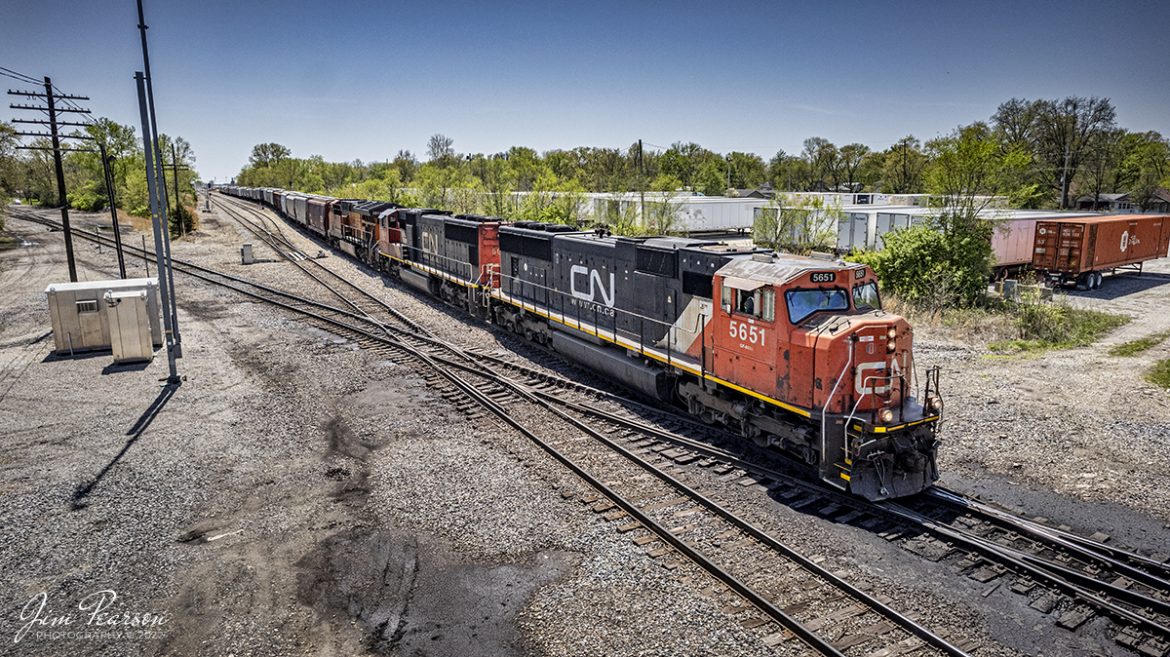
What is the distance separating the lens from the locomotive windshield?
10117 mm

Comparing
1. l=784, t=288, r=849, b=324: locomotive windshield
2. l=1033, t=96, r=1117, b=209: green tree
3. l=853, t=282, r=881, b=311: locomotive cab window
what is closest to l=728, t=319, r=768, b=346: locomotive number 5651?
l=784, t=288, r=849, b=324: locomotive windshield

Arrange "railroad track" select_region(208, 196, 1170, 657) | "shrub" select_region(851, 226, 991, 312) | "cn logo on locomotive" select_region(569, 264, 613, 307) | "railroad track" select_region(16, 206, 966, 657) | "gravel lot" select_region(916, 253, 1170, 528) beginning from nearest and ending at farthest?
"railroad track" select_region(16, 206, 966, 657), "railroad track" select_region(208, 196, 1170, 657), "gravel lot" select_region(916, 253, 1170, 528), "cn logo on locomotive" select_region(569, 264, 613, 307), "shrub" select_region(851, 226, 991, 312)

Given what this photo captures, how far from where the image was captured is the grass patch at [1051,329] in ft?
61.9

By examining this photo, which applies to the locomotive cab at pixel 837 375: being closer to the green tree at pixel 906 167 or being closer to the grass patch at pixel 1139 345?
the grass patch at pixel 1139 345

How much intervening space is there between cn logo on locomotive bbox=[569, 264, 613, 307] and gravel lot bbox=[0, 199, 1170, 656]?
4.42 metres

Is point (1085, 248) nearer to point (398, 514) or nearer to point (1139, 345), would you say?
point (1139, 345)

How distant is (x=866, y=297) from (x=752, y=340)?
75.9 inches

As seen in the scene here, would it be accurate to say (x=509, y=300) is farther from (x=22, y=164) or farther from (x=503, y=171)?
(x=22, y=164)

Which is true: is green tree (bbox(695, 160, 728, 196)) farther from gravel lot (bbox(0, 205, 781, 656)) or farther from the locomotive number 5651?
gravel lot (bbox(0, 205, 781, 656))

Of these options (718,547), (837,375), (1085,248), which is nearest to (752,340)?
(837,375)

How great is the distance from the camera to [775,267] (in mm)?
10617

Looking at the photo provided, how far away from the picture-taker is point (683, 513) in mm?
9492

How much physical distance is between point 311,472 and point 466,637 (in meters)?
5.33

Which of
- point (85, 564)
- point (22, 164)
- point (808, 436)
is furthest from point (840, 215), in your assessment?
point (22, 164)
